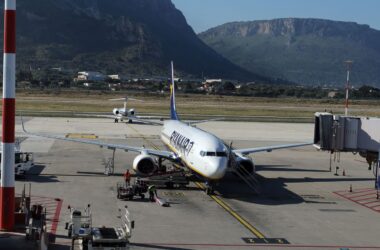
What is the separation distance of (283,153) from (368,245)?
3483 centimetres

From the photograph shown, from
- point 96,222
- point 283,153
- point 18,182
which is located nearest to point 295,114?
point 283,153

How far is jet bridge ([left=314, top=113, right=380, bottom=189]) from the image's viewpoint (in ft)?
124

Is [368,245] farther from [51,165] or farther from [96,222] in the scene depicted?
[51,165]

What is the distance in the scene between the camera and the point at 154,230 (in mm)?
26344

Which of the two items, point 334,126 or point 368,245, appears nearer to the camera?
point 368,245

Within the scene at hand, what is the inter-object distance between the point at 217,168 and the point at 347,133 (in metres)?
10.5

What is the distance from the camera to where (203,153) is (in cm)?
3419

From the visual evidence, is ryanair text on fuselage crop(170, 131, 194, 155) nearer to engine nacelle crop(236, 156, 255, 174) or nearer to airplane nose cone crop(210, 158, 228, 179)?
airplane nose cone crop(210, 158, 228, 179)

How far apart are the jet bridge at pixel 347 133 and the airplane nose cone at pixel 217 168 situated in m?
8.14

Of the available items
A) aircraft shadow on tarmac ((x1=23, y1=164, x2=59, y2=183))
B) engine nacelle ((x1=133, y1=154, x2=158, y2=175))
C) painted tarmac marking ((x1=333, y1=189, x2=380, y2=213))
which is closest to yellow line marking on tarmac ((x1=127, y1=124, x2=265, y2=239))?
engine nacelle ((x1=133, y1=154, x2=158, y2=175))

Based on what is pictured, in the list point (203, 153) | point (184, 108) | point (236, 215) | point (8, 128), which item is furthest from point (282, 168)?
point (184, 108)

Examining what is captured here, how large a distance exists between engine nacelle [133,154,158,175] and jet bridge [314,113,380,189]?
11.3 m

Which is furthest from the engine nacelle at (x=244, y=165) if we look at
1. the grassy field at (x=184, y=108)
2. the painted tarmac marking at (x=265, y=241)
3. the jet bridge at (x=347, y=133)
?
the grassy field at (x=184, y=108)

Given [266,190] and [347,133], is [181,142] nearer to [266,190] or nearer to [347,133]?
[266,190]
